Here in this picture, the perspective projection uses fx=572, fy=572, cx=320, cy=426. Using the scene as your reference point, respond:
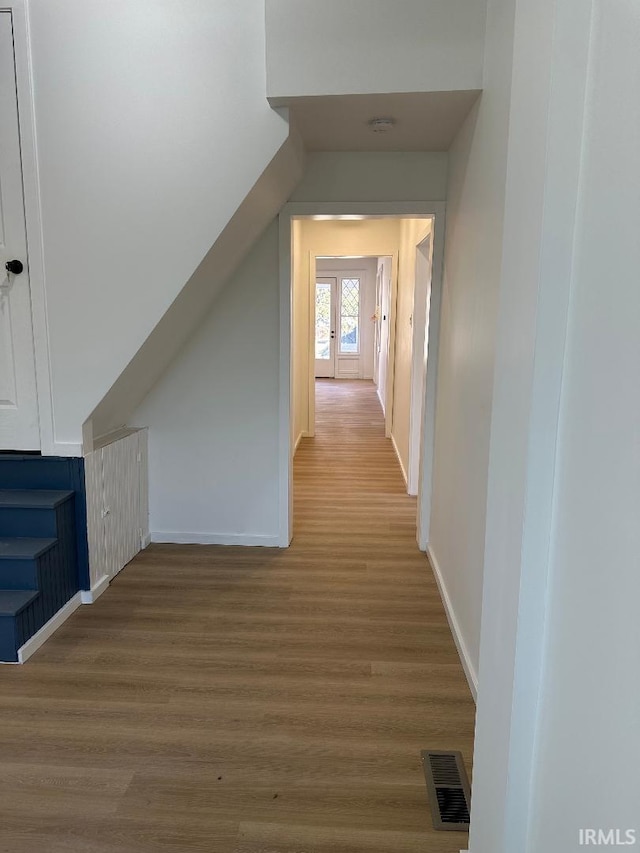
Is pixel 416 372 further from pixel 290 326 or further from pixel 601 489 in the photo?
pixel 601 489

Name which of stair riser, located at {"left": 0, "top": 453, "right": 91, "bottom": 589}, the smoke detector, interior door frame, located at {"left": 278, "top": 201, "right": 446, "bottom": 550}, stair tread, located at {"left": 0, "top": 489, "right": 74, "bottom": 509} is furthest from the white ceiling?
stair tread, located at {"left": 0, "top": 489, "right": 74, "bottom": 509}

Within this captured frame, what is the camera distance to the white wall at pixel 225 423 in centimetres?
339

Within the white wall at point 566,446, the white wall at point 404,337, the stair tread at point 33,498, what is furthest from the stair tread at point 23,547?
the white wall at point 404,337

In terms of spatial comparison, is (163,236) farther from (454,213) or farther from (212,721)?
(212,721)

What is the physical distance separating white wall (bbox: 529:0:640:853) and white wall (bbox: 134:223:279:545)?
2582 mm

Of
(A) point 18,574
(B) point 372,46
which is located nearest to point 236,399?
(A) point 18,574

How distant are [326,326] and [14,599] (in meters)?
10.6

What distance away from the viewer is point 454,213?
294 centimetres

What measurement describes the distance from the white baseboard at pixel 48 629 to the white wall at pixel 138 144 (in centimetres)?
124

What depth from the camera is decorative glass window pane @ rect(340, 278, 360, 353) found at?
40.2 ft

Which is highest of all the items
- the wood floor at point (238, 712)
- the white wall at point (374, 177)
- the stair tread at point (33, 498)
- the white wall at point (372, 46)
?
the white wall at point (372, 46)

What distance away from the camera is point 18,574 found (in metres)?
2.45

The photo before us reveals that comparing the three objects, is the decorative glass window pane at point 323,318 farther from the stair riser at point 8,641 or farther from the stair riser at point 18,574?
the stair riser at point 8,641

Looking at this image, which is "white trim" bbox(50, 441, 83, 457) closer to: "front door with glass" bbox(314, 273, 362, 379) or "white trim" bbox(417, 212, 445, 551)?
"white trim" bbox(417, 212, 445, 551)
